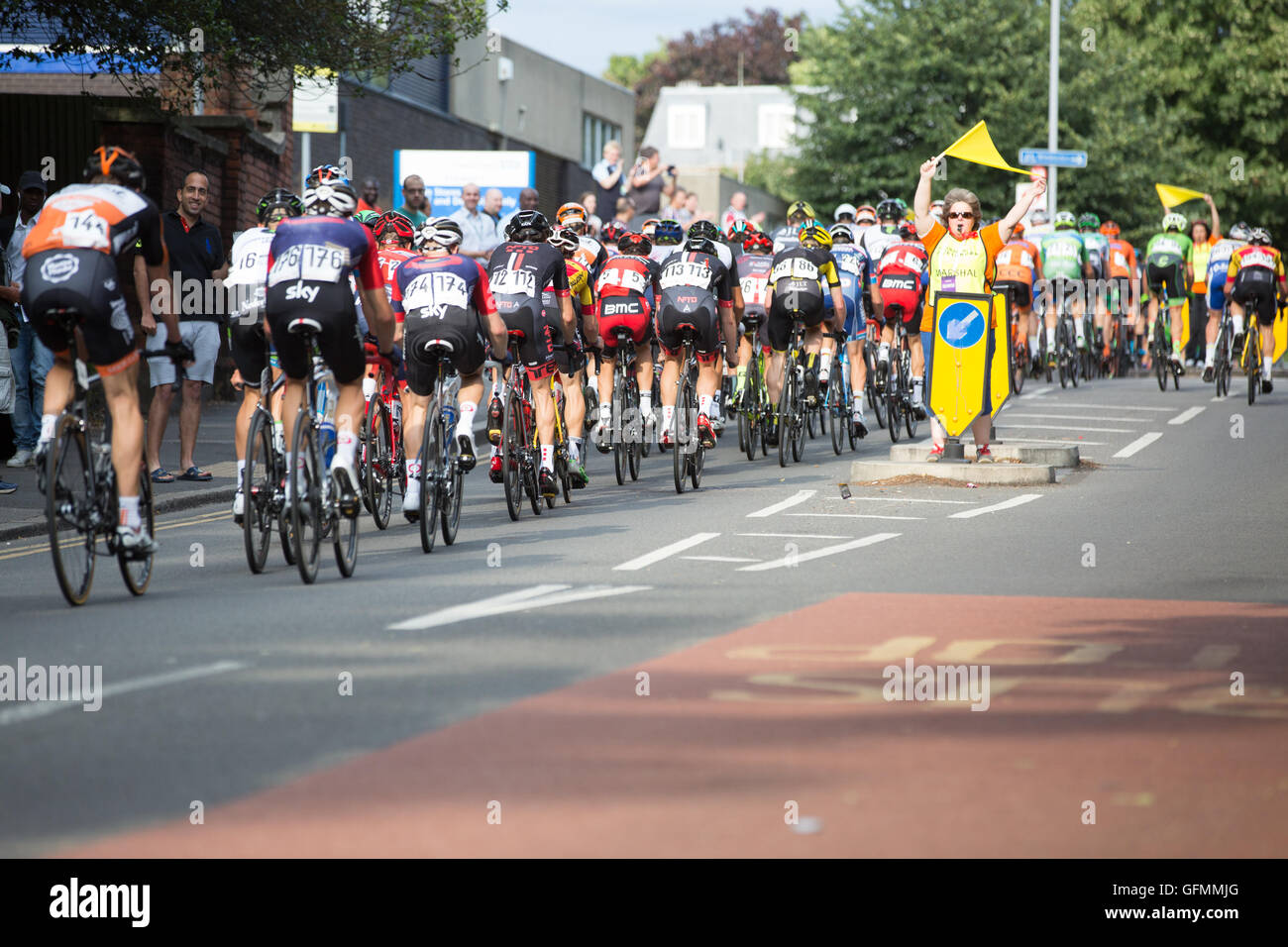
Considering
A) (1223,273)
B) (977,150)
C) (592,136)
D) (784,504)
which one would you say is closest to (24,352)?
(784,504)

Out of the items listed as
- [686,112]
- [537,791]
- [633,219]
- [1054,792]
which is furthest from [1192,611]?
[686,112]

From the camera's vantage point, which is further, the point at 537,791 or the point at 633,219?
the point at 633,219

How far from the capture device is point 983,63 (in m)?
45.9

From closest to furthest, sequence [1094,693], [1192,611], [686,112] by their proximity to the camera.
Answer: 1. [1094,693]
2. [1192,611]
3. [686,112]

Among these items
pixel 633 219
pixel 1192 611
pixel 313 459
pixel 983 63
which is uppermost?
pixel 983 63

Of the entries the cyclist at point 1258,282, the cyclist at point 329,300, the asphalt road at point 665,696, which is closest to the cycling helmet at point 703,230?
the asphalt road at point 665,696

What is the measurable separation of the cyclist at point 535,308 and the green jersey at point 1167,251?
13.8 metres

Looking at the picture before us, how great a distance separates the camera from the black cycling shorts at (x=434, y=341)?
38.1 ft

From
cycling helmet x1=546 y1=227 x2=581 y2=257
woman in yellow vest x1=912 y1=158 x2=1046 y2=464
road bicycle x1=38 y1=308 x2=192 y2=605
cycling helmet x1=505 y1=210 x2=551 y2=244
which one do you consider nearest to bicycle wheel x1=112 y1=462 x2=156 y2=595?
road bicycle x1=38 y1=308 x2=192 y2=605

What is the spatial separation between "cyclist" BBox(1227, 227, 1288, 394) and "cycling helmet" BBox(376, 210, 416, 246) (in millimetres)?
11756

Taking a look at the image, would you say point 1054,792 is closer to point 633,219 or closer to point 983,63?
point 633,219

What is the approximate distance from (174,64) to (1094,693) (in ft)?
45.1
